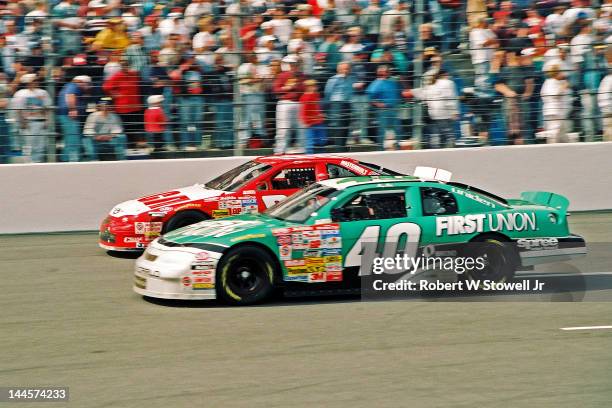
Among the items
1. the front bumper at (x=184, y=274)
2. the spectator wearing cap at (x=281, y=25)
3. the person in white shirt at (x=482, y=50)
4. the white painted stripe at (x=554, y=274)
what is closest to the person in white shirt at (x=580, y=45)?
the person in white shirt at (x=482, y=50)

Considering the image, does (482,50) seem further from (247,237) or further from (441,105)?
(247,237)

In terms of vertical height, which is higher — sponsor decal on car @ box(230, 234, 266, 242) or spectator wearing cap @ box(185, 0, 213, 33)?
spectator wearing cap @ box(185, 0, 213, 33)

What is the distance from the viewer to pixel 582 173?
16.4m

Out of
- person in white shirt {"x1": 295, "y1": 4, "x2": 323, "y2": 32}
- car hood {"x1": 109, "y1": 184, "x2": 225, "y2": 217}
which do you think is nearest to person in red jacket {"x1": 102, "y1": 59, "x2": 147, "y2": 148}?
car hood {"x1": 109, "y1": 184, "x2": 225, "y2": 217}

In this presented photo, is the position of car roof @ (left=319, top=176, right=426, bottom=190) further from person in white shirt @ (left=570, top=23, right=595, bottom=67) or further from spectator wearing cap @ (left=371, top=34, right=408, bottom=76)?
person in white shirt @ (left=570, top=23, right=595, bottom=67)

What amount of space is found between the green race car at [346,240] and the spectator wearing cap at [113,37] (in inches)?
230

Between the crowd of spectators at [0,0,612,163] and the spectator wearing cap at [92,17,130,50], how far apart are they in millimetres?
21

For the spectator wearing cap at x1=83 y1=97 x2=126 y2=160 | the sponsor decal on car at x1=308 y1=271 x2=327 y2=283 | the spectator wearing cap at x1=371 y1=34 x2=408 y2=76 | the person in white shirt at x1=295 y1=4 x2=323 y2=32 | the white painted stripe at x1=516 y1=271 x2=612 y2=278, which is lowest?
the white painted stripe at x1=516 y1=271 x2=612 y2=278

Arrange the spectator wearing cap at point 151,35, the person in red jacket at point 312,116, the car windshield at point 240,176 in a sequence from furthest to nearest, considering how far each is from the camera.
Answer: the person in red jacket at point 312,116
the spectator wearing cap at point 151,35
the car windshield at point 240,176

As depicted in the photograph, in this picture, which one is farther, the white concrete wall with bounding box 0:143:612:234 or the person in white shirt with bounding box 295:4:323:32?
the person in white shirt with bounding box 295:4:323:32

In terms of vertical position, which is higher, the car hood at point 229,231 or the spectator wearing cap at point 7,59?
the spectator wearing cap at point 7,59

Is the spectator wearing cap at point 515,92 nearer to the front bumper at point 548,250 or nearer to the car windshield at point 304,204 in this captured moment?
the front bumper at point 548,250

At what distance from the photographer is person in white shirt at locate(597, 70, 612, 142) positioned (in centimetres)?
1638

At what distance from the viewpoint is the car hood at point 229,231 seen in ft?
31.7
